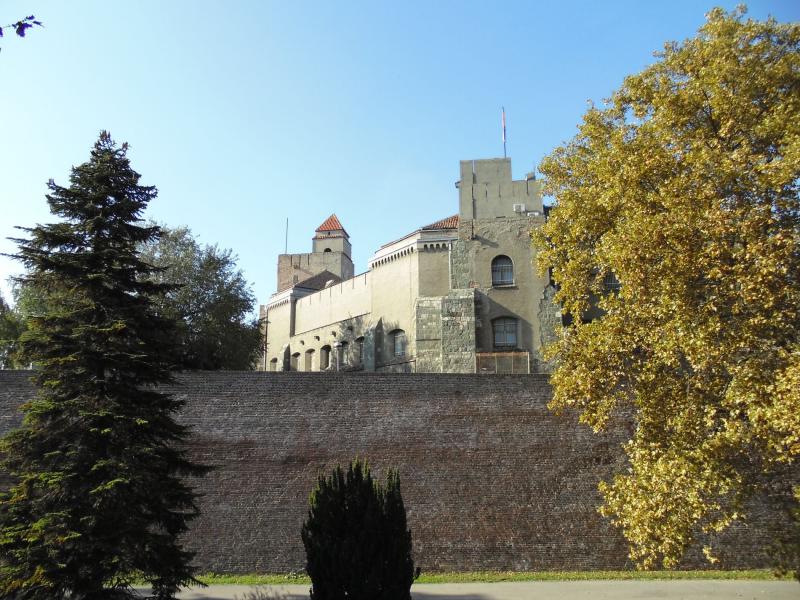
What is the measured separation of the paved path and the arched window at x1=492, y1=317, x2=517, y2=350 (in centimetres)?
1340

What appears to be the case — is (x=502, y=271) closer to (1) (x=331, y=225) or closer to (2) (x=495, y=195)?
(2) (x=495, y=195)

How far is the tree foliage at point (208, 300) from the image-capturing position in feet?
94.8

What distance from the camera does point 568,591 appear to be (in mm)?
13672

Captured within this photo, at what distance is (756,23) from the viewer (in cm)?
1295

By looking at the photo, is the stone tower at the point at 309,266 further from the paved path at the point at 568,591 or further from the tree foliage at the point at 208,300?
the paved path at the point at 568,591

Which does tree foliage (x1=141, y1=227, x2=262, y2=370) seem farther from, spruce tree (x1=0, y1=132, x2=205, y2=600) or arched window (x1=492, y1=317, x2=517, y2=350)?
spruce tree (x1=0, y1=132, x2=205, y2=600)

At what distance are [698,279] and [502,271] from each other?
16.8 metres

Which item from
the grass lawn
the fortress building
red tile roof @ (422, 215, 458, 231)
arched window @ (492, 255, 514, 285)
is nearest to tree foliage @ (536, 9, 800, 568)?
the grass lawn

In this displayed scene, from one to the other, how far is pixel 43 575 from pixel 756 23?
1535 cm

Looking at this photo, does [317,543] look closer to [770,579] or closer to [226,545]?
[226,545]

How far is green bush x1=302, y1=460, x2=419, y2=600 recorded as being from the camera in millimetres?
9047

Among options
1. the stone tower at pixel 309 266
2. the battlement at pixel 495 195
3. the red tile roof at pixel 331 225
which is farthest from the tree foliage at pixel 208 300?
the red tile roof at pixel 331 225

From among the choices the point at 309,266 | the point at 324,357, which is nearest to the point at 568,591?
the point at 324,357

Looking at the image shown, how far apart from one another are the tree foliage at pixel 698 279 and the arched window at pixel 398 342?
17997mm
